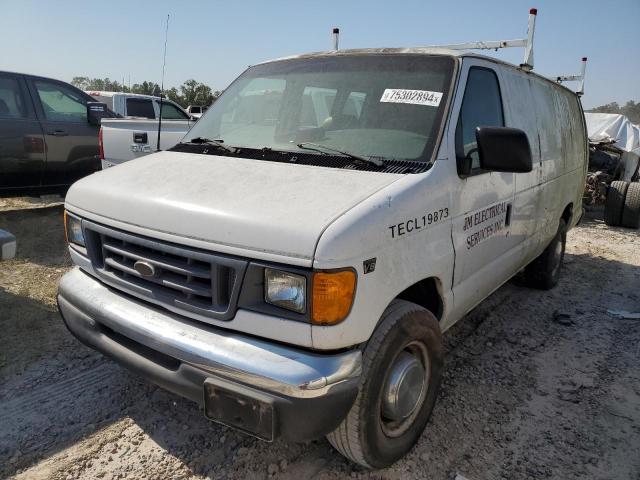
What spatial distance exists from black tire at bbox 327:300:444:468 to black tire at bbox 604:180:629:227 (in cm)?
749

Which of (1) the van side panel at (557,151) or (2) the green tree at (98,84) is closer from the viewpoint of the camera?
(1) the van side panel at (557,151)

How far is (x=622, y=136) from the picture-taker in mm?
11039

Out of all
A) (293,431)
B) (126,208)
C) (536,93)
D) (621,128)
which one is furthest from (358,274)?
(621,128)

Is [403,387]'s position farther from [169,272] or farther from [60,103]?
[60,103]

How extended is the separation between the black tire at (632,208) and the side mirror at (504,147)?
7112 mm

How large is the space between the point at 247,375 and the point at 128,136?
4.65 metres

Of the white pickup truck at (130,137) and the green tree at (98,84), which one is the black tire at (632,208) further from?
the green tree at (98,84)

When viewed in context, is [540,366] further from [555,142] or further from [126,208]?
[126,208]

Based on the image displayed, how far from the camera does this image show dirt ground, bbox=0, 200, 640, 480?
101 inches

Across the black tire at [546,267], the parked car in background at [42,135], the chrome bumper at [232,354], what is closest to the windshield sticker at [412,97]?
the chrome bumper at [232,354]

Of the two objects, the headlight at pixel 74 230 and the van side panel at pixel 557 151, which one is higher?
the van side panel at pixel 557 151

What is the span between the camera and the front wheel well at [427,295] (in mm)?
2703

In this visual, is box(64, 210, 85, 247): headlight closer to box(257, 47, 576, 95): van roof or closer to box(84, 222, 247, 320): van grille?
box(84, 222, 247, 320): van grille

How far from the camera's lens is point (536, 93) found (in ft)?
13.7
